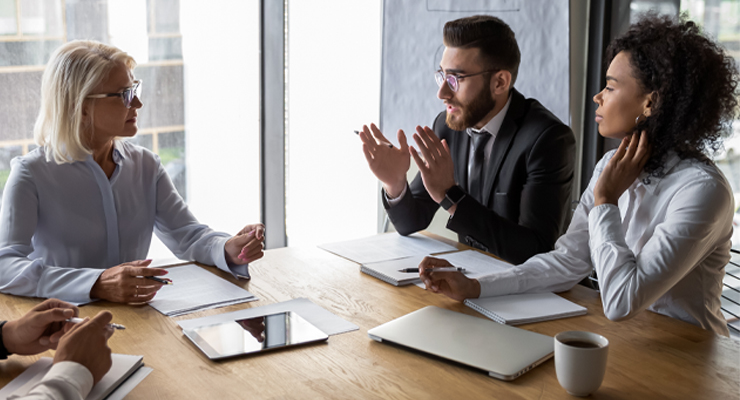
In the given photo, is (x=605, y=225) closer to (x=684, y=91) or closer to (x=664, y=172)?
(x=664, y=172)

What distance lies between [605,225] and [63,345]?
47.1 inches

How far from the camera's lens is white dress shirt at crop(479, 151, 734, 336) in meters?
1.41

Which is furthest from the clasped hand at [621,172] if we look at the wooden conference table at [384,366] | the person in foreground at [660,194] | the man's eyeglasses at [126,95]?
the man's eyeglasses at [126,95]

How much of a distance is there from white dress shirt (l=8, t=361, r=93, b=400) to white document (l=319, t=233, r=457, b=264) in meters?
0.95

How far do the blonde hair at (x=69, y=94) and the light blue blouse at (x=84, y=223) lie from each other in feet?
0.18

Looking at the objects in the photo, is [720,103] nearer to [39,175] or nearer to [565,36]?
[565,36]

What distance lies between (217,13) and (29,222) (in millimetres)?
1983

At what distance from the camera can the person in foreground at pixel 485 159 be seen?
2057 millimetres

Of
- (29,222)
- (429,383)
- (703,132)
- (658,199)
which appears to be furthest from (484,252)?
(29,222)

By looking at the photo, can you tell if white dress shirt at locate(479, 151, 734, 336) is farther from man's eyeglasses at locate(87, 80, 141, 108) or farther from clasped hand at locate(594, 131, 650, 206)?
man's eyeglasses at locate(87, 80, 141, 108)

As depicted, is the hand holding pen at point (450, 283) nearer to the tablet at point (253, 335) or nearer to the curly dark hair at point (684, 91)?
the tablet at point (253, 335)

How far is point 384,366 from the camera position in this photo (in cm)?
119

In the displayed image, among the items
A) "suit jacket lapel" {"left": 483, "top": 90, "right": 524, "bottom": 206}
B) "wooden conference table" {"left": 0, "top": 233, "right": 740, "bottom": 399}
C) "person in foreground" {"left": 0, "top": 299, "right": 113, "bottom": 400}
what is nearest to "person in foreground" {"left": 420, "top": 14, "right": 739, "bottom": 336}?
"wooden conference table" {"left": 0, "top": 233, "right": 740, "bottom": 399}

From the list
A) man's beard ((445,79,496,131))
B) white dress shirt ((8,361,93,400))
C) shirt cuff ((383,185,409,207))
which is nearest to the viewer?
white dress shirt ((8,361,93,400))
